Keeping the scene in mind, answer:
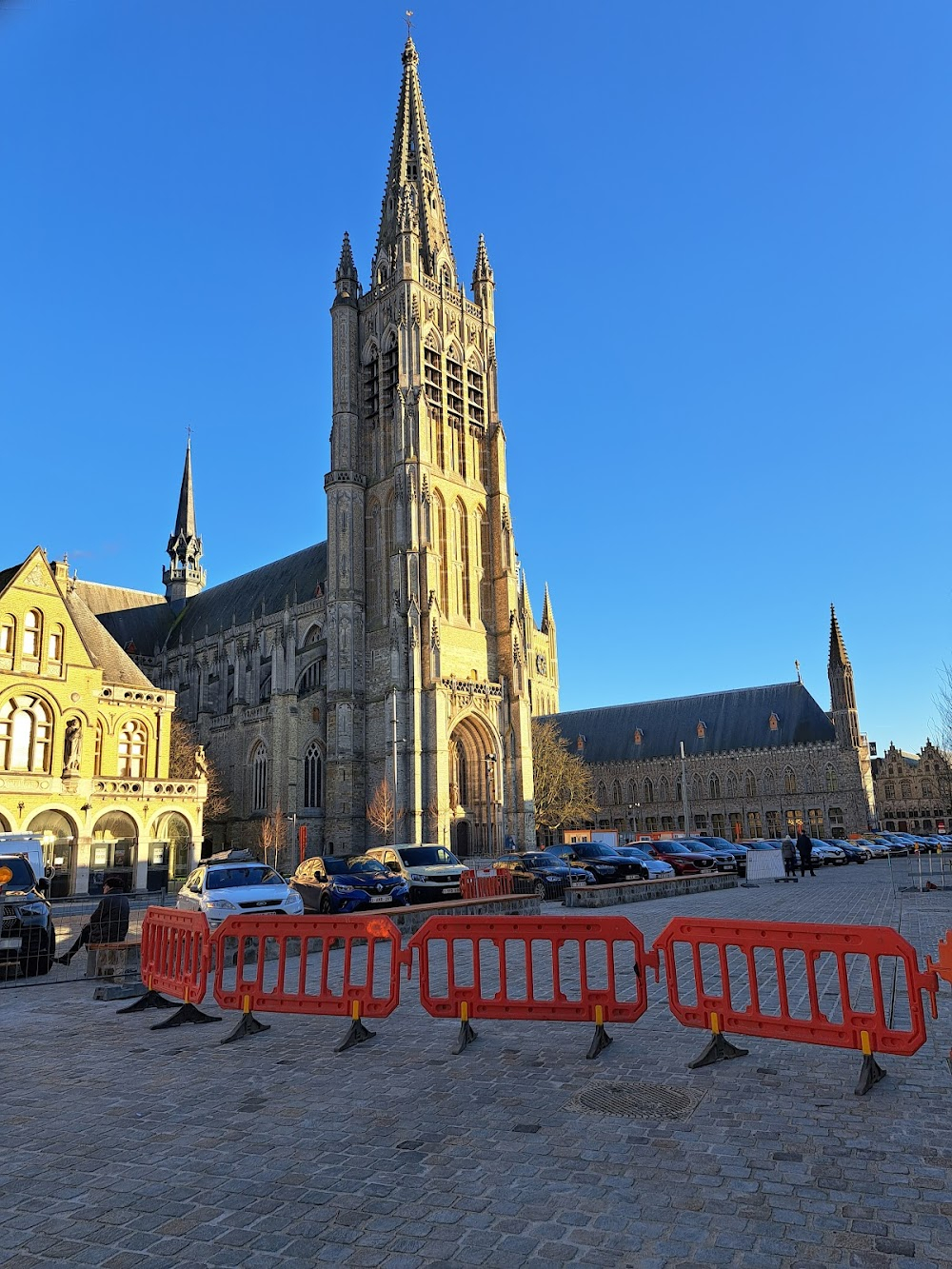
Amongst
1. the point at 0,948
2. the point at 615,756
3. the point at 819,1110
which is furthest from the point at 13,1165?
the point at 615,756

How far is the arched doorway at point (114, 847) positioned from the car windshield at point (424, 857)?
62.5ft

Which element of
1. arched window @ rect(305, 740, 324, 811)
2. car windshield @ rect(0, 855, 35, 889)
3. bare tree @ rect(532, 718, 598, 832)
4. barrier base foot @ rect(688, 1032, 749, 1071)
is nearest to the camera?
barrier base foot @ rect(688, 1032, 749, 1071)

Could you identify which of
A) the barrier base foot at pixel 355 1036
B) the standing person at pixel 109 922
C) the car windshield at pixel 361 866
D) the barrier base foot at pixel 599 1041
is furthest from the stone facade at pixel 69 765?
the barrier base foot at pixel 599 1041

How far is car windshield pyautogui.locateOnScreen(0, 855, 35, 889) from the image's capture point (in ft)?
54.3

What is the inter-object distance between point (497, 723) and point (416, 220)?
34.9 metres

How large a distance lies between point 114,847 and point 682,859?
A: 24398 mm

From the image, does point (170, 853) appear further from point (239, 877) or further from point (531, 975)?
point (531, 975)

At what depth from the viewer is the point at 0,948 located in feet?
43.6

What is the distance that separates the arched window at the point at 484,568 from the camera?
58.3 meters

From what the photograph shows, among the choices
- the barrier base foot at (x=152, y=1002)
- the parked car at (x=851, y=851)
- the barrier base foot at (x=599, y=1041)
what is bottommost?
the parked car at (x=851, y=851)

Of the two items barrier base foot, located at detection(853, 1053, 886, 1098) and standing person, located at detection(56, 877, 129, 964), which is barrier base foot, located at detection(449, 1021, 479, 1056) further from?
standing person, located at detection(56, 877, 129, 964)

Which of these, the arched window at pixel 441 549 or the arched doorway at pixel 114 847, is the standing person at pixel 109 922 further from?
the arched window at pixel 441 549

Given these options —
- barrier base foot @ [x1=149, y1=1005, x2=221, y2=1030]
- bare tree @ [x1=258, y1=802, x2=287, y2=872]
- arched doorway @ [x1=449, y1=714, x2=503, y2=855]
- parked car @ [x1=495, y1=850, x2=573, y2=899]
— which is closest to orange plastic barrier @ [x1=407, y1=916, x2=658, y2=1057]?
barrier base foot @ [x1=149, y1=1005, x2=221, y2=1030]

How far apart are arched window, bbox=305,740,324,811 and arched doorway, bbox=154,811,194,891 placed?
13.5 meters
